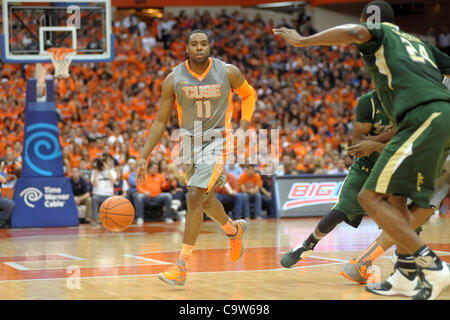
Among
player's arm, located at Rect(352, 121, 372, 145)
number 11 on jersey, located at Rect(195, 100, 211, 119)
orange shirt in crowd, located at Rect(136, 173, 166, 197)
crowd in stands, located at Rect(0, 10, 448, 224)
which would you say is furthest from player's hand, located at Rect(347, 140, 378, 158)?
orange shirt in crowd, located at Rect(136, 173, 166, 197)

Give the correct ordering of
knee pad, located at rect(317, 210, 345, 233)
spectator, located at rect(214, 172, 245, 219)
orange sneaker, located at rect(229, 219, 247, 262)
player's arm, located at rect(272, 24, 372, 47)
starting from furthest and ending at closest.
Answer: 1. spectator, located at rect(214, 172, 245, 219)
2. orange sneaker, located at rect(229, 219, 247, 262)
3. knee pad, located at rect(317, 210, 345, 233)
4. player's arm, located at rect(272, 24, 372, 47)

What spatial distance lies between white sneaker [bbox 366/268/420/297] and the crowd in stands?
8482 mm

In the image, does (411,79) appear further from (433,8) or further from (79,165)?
(433,8)

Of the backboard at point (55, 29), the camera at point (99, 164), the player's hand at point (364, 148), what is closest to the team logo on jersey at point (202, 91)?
the player's hand at point (364, 148)

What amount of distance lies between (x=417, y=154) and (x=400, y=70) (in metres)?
0.63

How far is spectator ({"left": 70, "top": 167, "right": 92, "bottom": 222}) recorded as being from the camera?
1506cm

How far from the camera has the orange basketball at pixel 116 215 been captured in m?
7.70

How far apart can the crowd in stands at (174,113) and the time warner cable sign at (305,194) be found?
0.50 metres

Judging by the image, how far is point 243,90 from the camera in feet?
22.4

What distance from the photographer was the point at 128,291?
5.59m

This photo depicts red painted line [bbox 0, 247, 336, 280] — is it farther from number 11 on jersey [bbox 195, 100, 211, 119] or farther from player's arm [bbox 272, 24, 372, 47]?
player's arm [bbox 272, 24, 372, 47]

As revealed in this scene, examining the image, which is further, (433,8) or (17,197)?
(433,8)
